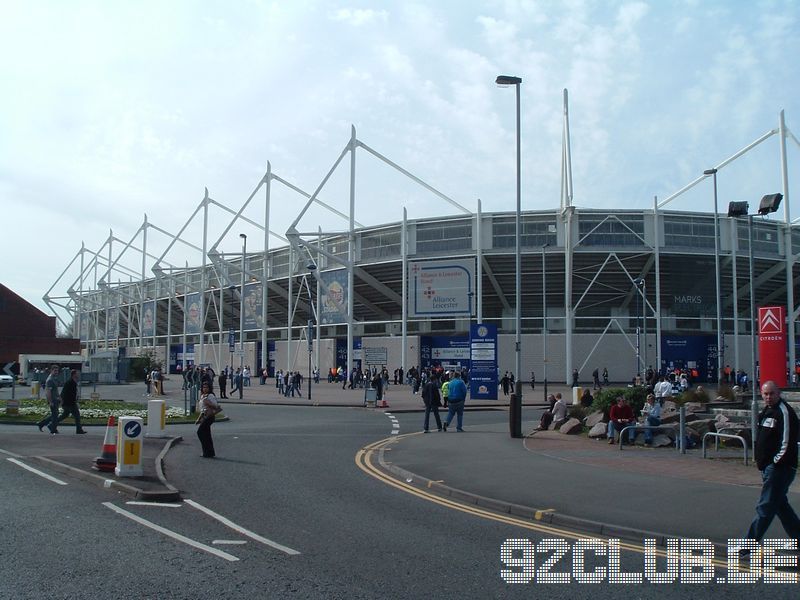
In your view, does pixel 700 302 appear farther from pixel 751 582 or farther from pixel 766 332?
pixel 751 582

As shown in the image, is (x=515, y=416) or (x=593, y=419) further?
(x=593, y=419)

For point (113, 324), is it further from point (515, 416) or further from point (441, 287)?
point (515, 416)

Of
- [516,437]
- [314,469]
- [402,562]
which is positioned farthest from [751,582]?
[516,437]

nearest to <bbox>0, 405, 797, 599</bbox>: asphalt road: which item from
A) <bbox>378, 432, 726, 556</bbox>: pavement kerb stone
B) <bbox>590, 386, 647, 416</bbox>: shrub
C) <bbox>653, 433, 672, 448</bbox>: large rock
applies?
<bbox>378, 432, 726, 556</bbox>: pavement kerb stone

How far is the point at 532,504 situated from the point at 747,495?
2897 millimetres

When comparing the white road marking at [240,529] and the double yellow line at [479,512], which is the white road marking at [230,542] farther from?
the double yellow line at [479,512]

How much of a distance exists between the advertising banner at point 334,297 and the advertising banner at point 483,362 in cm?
1972

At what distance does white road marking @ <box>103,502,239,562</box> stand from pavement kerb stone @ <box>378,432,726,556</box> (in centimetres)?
380

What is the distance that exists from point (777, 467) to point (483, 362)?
29566 mm

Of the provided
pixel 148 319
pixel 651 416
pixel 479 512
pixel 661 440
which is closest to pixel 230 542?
pixel 479 512

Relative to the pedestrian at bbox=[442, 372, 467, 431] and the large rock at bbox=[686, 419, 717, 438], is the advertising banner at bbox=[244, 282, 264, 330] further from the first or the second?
the large rock at bbox=[686, 419, 717, 438]

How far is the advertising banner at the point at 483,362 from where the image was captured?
34781 mm

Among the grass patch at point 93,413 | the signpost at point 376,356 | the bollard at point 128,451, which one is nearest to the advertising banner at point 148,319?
the signpost at point 376,356

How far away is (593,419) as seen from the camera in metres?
17.9
